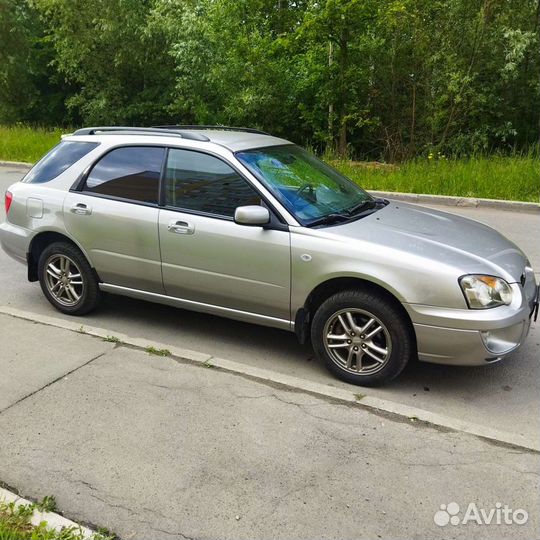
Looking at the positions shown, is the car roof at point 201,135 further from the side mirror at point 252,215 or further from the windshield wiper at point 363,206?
the windshield wiper at point 363,206

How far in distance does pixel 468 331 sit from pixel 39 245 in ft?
12.5

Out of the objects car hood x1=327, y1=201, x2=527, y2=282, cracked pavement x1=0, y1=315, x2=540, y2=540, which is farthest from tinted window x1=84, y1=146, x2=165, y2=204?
car hood x1=327, y1=201, x2=527, y2=282

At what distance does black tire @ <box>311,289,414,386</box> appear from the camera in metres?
3.82

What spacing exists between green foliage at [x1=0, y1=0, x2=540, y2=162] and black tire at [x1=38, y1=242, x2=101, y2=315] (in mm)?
10451

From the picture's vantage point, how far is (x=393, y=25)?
1414 centimetres

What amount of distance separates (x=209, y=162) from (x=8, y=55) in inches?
1006

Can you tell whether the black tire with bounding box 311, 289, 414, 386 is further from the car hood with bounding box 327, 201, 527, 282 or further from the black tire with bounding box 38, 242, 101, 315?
the black tire with bounding box 38, 242, 101, 315

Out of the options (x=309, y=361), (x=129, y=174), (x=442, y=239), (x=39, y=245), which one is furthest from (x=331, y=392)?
(x=39, y=245)

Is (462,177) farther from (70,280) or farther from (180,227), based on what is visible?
(70,280)

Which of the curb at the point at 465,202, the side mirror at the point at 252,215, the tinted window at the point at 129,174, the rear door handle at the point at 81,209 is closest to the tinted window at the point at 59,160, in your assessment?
the tinted window at the point at 129,174

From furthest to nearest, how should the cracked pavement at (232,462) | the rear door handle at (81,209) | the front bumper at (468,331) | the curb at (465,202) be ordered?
1. the curb at (465,202)
2. the rear door handle at (81,209)
3. the front bumper at (468,331)
4. the cracked pavement at (232,462)

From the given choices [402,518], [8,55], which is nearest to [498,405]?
[402,518]

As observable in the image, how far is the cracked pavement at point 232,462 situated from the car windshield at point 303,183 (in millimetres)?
1314

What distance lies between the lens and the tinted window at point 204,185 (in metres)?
4.37
